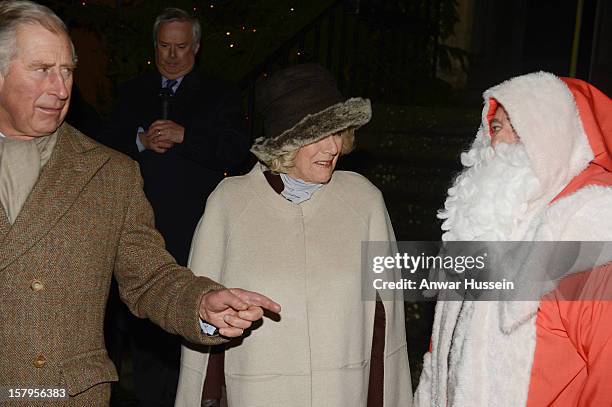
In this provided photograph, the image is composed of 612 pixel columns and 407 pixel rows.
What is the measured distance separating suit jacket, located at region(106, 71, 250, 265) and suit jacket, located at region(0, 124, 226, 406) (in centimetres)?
173

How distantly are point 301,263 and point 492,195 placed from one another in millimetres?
841

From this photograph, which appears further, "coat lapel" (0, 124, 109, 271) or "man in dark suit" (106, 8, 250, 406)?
"man in dark suit" (106, 8, 250, 406)

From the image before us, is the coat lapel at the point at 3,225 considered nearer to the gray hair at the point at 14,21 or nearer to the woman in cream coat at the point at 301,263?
the gray hair at the point at 14,21

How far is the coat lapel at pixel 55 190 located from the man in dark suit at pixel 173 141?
1.82 meters

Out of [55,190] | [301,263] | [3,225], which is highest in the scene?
[55,190]

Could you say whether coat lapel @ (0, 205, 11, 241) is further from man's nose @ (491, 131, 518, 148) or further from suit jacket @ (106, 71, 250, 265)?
suit jacket @ (106, 71, 250, 265)

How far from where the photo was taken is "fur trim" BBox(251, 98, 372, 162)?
3.15m

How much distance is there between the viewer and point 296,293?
10.6 feet

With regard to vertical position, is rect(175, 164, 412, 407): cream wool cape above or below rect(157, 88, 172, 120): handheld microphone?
below

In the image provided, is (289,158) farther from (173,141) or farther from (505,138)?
(173,141)

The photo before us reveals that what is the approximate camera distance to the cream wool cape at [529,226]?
247 cm

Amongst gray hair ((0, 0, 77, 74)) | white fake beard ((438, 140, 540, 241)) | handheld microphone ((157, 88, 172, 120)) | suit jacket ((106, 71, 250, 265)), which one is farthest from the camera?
handheld microphone ((157, 88, 172, 120))

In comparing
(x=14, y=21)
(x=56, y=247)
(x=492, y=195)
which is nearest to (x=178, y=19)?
(x=14, y=21)

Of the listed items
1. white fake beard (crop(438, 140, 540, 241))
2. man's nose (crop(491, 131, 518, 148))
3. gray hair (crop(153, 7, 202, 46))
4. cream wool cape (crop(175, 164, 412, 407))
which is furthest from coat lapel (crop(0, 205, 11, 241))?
gray hair (crop(153, 7, 202, 46))
